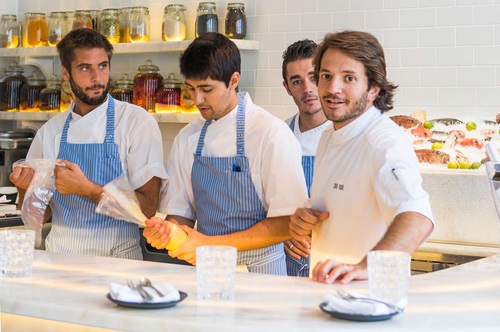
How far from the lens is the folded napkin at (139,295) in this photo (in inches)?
78.5

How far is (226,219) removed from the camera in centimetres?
330

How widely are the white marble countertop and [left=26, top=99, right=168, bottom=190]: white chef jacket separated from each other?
923 millimetres

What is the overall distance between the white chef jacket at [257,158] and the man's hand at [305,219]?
220 mm

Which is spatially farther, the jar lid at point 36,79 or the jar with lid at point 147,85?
the jar lid at point 36,79

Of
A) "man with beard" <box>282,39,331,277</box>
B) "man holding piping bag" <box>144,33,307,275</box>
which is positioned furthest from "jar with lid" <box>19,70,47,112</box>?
"man holding piping bag" <box>144,33,307,275</box>

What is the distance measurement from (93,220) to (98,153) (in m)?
0.31

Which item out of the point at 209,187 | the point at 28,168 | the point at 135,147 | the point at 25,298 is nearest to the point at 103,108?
the point at 135,147

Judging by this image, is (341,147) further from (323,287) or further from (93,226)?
(93,226)

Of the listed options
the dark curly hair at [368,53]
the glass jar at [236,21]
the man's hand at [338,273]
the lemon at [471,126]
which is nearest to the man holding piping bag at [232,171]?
the dark curly hair at [368,53]

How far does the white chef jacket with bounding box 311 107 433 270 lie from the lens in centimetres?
262

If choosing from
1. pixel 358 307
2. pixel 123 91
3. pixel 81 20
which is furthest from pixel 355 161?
pixel 81 20

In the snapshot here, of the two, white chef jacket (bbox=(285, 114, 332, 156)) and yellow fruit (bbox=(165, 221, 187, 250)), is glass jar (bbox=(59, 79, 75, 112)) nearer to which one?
white chef jacket (bbox=(285, 114, 332, 156))

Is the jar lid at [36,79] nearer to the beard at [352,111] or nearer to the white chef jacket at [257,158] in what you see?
the white chef jacket at [257,158]

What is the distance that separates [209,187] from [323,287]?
3.72 ft
